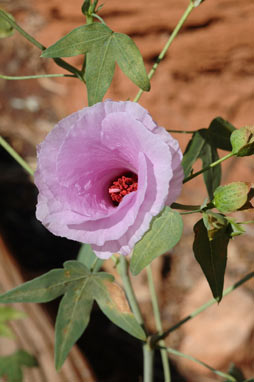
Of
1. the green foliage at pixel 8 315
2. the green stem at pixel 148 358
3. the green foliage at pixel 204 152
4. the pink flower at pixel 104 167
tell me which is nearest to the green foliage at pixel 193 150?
the green foliage at pixel 204 152

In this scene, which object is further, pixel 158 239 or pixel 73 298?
pixel 73 298

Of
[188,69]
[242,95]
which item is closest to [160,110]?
[188,69]

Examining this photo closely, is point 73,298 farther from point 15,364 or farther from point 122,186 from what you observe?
point 15,364

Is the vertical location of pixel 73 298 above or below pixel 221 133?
below

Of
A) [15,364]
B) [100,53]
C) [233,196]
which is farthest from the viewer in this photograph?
[15,364]

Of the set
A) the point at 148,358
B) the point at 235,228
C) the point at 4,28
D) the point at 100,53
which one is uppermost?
the point at 4,28

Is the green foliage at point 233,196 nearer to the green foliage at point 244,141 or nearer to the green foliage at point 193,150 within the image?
the green foliage at point 244,141

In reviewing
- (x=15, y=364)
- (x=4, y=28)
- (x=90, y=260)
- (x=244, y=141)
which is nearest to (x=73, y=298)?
(x=90, y=260)

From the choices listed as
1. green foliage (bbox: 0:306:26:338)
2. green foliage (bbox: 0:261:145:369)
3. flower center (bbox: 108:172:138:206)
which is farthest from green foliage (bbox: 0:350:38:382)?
flower center (bbox: 108:172:138:206)
